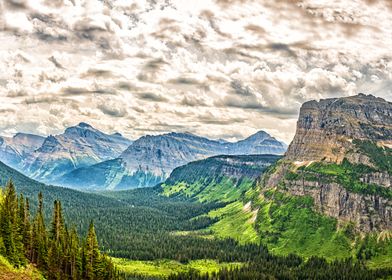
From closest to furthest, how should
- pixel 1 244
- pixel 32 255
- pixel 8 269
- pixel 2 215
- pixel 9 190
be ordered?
pixel 8 269, pixel 1 244, pixel 2 215, pixel 32 255, pixel 9 190

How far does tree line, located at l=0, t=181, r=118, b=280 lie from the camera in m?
134

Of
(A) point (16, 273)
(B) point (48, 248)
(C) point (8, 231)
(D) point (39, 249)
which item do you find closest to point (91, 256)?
(B) point (48, 248)

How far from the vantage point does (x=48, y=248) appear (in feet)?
495

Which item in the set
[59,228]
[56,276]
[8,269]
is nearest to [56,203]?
A: [59,228]

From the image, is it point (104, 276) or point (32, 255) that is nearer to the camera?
point (32, 255)

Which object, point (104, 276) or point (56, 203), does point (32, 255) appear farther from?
point (104, 276)

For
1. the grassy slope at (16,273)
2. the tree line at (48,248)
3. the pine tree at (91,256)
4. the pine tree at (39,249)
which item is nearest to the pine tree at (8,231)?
the tree line at (48,248)

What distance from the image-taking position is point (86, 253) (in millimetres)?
159250

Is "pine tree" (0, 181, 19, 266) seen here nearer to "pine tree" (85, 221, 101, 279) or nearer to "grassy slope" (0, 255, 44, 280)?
"grassy slope" (0, 255, 44, 280)

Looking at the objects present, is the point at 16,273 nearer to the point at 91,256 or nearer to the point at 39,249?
the point at 39,249

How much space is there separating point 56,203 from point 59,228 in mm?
13737

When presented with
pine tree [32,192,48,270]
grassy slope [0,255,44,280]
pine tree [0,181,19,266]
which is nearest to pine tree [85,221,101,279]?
pine tree [32,192,48,270]

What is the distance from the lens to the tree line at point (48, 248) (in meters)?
134

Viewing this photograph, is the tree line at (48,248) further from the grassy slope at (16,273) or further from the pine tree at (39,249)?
the grassy slope at (16,273)
